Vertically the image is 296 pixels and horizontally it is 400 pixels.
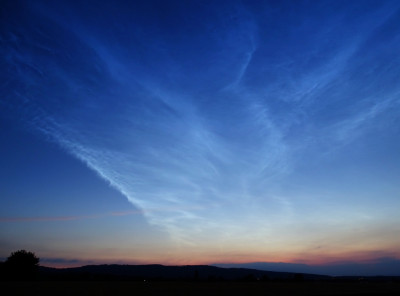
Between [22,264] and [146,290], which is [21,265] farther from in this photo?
[146,290]

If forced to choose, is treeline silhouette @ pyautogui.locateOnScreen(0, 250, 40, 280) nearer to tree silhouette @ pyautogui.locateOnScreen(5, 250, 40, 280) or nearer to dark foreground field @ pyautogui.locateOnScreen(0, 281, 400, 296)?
tree silhouette @ pyautogui.locateOnScreen(5, 250, 40, 280)

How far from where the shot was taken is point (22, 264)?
4626 inches

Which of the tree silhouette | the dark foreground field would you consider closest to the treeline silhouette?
the tree silhouette

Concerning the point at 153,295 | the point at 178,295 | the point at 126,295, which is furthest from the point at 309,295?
the point at 126,295

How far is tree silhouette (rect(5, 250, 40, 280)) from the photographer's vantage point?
4476 inches

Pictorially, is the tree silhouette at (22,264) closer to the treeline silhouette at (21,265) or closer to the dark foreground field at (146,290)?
the treeline silhouette at (21,265)

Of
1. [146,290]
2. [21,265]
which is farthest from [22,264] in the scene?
[146,290]

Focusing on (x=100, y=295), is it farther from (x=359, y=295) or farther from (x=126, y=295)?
(x=359, y=295)

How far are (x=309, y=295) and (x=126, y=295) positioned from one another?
84.7ft

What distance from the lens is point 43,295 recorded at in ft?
127

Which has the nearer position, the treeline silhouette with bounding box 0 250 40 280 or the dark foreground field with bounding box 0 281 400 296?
the dark foreground field with bounding box 0 281 400 296

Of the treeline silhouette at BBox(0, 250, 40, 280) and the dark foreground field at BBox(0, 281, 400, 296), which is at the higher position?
the treeline silhouette at BBox(0, 250, 40, 280)

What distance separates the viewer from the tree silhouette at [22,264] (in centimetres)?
11369

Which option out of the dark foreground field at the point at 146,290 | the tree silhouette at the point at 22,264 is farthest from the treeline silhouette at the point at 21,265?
the dark foreground field at the point at 146,290
